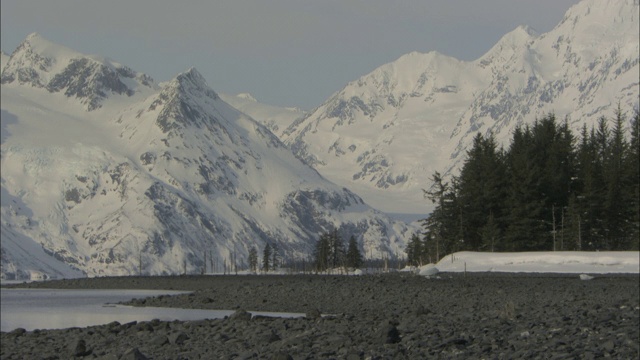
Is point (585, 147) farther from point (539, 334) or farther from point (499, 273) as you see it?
point (539, 334)

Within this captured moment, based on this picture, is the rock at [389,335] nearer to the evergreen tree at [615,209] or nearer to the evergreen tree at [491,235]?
the evergreen tree at [491,235]

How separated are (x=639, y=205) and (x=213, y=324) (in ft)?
225

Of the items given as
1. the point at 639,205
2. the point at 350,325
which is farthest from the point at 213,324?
the point at 639,205

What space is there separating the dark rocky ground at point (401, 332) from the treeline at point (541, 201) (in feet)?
144

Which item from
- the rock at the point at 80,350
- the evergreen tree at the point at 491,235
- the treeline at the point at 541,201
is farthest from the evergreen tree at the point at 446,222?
the rock at the point at 80,350

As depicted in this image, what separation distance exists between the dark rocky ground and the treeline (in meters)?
43.8

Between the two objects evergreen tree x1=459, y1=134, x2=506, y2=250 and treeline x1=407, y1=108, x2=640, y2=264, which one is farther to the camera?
evergreen tree x1=459, y1=134, x2=506, y2=250

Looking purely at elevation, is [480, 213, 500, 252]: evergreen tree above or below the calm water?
above

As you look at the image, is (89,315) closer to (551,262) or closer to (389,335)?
(551,262)

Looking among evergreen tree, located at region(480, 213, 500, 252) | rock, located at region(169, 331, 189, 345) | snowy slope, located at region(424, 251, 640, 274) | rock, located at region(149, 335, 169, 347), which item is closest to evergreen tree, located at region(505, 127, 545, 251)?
evergreen tree, located at region(480, 213, 500, 252)

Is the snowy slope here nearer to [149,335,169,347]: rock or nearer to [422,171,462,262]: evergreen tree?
[422,171,462,262]: evergreen tree

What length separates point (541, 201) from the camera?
10719 cm

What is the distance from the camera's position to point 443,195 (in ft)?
401

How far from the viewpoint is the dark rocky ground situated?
28.6m
